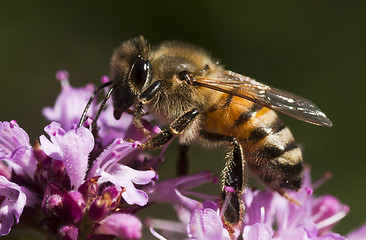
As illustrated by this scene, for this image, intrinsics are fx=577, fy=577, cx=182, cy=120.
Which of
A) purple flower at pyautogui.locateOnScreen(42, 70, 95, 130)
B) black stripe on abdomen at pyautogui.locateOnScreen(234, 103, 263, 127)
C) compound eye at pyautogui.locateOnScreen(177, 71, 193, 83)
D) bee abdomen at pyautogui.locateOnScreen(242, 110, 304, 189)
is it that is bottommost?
purple flower at pyautogui.locateOnScreen(42, 70, 95, 130)

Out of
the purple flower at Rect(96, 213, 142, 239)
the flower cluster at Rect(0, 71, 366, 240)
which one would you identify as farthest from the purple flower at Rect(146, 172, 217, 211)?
the purple flower at Rect(96, 213, 142, 239)

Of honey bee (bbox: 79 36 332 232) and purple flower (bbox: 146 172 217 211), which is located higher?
honey bee (bbox: 79 36 332 232)

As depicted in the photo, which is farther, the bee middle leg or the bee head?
the bee middle leg

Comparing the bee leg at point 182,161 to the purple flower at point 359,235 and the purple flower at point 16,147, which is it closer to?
the purple flower at point 16,147

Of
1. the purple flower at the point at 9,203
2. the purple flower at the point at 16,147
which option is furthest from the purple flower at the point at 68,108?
the purple flower at the point at 9,203

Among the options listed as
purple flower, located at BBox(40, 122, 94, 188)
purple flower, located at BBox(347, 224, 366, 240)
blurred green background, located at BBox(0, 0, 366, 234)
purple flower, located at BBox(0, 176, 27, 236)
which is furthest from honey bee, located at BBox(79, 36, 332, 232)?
blurred green background, located at BBox(0, 0, 366, 234)

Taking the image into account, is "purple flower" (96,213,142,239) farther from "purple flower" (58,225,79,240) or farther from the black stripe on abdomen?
the black stripe on abdomen

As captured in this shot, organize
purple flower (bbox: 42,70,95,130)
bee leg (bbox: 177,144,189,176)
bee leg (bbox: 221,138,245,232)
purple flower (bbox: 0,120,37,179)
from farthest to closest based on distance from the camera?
1. bee leg (bbox: 177,144,189,176)
2. purple flower (bbox: 42,70,95,130)
3. bee leg (bbox: 221,138,245,232)
4. purple flower (bbox: 0,120,37,179)

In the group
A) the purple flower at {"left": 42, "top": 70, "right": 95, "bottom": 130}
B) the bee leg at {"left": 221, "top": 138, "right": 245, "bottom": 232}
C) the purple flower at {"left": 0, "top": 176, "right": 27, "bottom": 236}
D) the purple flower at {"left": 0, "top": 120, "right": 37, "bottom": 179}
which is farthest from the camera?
the purple flower at {"left": 42, "top": 70, "right": 95, "bottom": 130}
